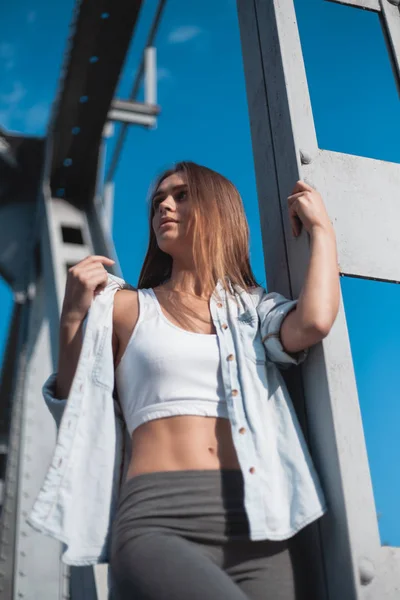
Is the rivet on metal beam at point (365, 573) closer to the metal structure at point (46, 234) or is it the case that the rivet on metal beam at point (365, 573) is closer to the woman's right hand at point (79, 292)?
the woman's right hand at point (79, 292)

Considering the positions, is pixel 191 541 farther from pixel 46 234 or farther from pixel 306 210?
pixel 46 234

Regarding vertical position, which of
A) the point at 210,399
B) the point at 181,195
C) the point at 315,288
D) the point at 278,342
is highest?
the point at 181,195

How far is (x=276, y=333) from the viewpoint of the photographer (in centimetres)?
201

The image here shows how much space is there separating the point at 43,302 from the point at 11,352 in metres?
0.68

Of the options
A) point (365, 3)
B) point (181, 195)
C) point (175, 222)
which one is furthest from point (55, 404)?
point (365, 3)

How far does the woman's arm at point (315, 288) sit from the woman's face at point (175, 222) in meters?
0.40

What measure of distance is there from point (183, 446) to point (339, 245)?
79 centimetres

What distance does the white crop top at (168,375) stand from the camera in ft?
6.27

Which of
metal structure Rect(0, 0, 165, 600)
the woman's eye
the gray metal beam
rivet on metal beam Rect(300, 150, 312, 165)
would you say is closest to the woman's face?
the woman's eye

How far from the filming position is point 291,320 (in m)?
1.97

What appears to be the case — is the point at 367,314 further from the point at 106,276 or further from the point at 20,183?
the point at 20,183

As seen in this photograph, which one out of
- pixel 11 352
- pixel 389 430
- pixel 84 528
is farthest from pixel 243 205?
pixel 11 352

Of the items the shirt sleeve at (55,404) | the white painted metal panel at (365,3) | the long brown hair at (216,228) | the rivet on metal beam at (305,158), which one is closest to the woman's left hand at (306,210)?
the rivet on metal beam at (305,158)

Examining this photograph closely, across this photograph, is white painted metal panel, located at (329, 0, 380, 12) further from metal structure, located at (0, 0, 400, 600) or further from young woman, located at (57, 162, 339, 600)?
young woman, located at (57, 162, 339, 600)
